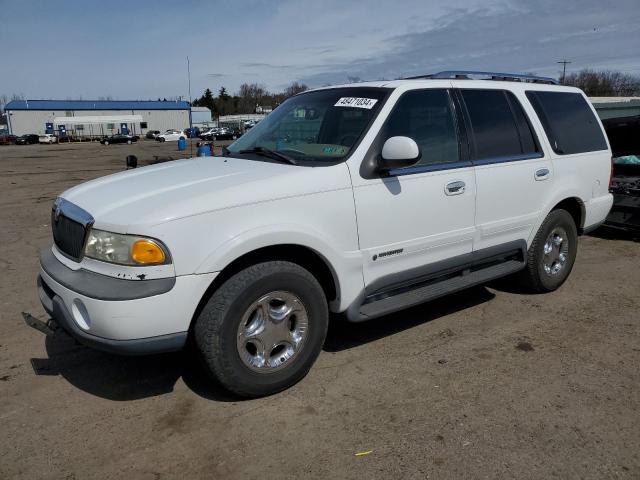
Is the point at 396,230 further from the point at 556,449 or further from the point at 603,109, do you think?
the point at 603,109

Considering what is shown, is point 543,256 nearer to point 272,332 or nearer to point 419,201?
point 419,201

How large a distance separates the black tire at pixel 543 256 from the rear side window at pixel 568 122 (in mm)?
643

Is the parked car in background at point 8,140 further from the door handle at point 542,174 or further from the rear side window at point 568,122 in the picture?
the door handle at point 542,174

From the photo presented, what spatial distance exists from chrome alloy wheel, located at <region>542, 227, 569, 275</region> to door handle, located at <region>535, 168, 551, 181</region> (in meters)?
0.58

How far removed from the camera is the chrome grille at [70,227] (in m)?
3.07

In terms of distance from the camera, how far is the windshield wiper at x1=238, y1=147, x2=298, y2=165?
142 inches

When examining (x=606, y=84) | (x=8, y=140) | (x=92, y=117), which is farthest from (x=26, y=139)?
(x=606, y=84)

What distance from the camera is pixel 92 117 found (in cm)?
Answer: 8025

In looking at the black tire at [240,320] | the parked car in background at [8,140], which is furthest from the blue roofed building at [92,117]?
the black tire at [240,320]

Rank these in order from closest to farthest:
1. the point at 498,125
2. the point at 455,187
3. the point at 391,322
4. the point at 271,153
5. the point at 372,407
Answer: the point at 372,407
the point at 271,153
the point at 455,187
the point at 498,125
the point at 391,322

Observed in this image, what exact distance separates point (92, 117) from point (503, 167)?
8596 cm

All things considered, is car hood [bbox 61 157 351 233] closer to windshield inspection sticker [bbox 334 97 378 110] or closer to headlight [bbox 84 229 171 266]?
headlight [bbox 84 229 171 266]

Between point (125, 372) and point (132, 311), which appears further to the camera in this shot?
point (125, 372)

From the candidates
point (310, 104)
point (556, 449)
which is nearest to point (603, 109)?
point (310, 104)
